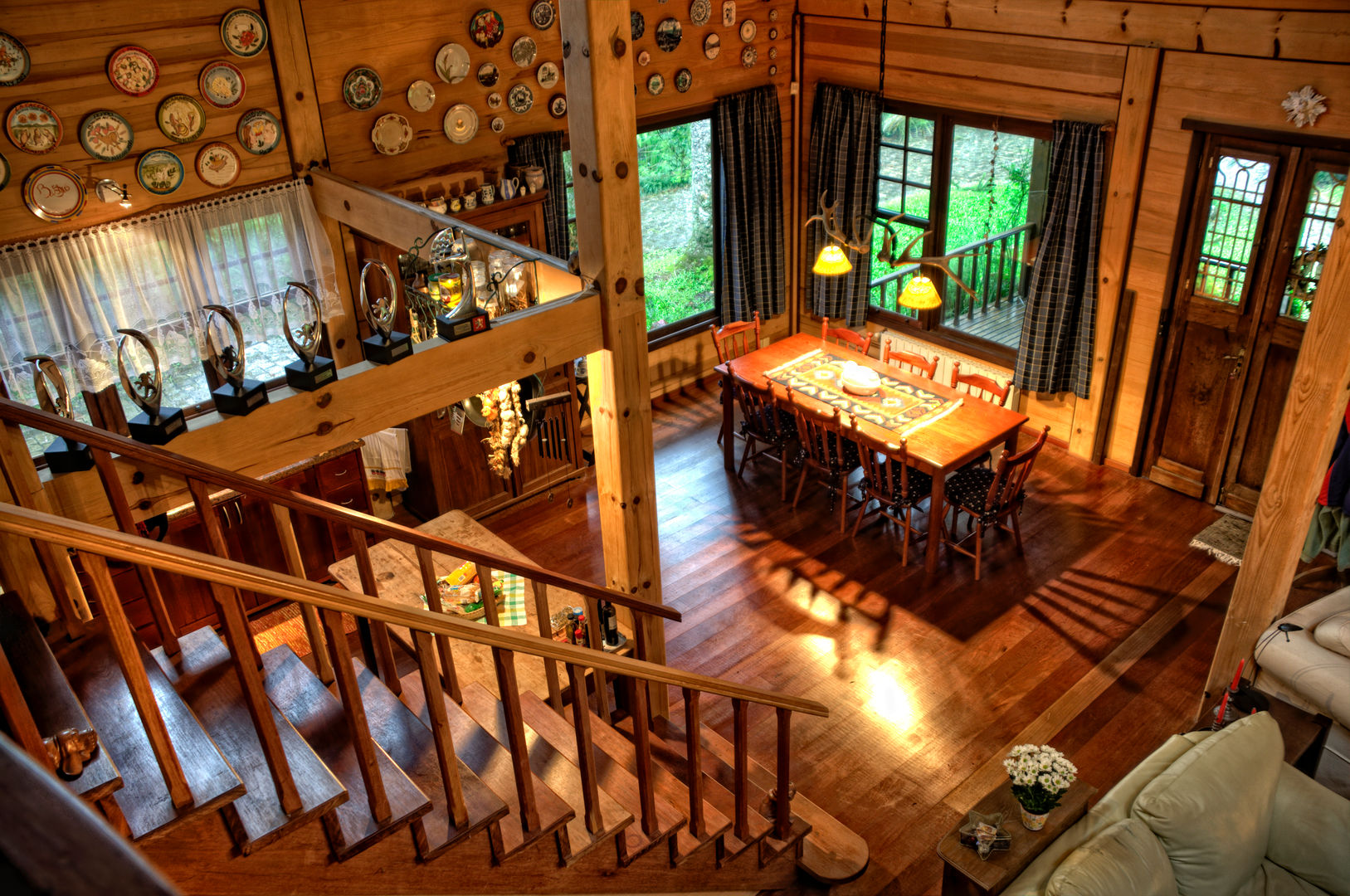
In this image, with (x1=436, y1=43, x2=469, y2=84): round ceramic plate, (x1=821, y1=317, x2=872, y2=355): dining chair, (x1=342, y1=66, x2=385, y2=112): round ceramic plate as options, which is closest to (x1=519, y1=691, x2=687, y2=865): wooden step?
(x1=342, y1=66, x2=385, y2=112): round ceramic plate

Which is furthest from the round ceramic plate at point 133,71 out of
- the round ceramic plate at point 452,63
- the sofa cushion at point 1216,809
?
the sofa cushion at point 1216,809

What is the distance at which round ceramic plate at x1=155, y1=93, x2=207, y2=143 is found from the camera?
5.01 metres

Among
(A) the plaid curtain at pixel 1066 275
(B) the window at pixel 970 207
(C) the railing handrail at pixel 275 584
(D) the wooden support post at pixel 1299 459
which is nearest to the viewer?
(C) the railing handrail at pixel 275 584

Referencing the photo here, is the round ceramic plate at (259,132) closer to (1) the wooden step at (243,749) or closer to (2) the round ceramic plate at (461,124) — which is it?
(2) the round ceramic plate at (461,124)

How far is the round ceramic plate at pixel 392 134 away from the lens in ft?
19.1

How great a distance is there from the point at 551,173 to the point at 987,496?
344 centimetres

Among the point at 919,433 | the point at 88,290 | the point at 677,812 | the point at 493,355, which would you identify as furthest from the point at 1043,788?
the point at 88,290

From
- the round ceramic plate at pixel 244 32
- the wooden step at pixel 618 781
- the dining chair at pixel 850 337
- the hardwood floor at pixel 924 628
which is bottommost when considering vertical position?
the hardwood floor at pixel 924 628

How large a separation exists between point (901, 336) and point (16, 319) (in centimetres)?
581

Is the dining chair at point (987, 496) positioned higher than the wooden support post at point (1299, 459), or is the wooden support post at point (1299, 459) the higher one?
the wooden support post at point (1299, 459)

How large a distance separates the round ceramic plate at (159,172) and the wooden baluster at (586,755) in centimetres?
374

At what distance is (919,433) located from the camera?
6.11 meters

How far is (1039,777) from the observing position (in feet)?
11.9

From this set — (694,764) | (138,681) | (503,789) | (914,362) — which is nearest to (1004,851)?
(694,764)
